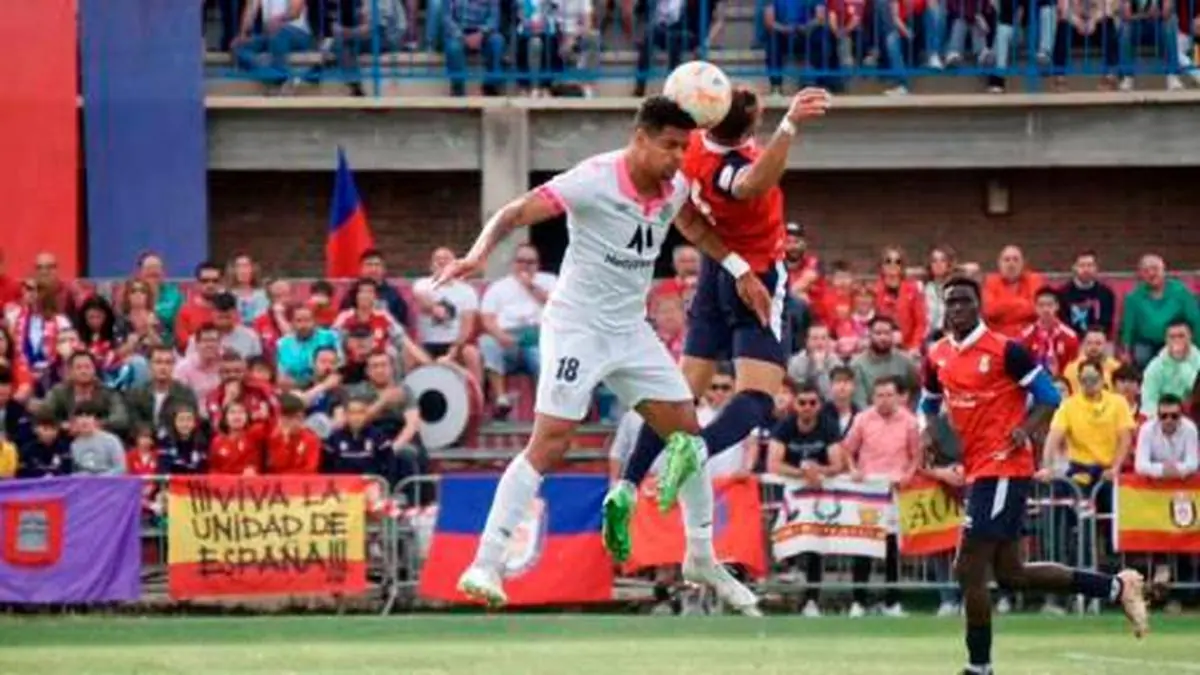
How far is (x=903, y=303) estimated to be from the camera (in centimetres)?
2820

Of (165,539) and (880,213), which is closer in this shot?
(165,539)

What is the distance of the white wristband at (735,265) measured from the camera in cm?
1689

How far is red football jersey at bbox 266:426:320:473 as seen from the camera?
26297 millimetres

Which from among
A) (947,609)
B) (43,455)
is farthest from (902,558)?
(43,455)

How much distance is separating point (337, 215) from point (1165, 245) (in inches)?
334

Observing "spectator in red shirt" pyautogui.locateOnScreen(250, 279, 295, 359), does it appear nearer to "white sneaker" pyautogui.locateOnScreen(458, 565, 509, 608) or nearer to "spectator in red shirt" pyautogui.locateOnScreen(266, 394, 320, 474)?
"spectator in red shirt" pyautogui.locateOnScreen(266, 394, 320, 474)

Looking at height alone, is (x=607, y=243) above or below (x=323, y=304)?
above

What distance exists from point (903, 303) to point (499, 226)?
12.9 m

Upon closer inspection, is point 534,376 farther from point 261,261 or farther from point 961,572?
point 961,572

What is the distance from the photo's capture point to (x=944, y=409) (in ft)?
63.7

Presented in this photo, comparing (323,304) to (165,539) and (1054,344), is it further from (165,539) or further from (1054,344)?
(1054,344)

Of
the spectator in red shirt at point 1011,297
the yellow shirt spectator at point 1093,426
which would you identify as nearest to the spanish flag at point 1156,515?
the yellow shirt spectator at point 1093,426

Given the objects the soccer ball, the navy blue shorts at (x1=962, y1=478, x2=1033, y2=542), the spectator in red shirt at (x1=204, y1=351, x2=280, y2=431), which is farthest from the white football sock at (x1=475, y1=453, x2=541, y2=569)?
the spectator in red shirt at (x1=204, y1=351, x2=280, y2=431)

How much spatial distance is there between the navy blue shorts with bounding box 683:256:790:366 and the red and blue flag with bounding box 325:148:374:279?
13354 mm
